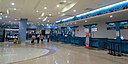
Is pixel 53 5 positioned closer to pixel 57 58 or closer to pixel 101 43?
pixel 57 58

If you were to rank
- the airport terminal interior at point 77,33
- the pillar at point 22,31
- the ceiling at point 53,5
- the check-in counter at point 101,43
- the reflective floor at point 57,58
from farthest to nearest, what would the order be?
1. the pillar at point 22,31
2. the check-in counter at point 101,43
3. the ceiling at point 53,5
4. the airport terminal interior at point 77,33
5. the reflective floor at point 57,58

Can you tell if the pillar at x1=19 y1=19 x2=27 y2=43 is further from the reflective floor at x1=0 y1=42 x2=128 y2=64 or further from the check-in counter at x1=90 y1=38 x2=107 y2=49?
the check-in counter at x1=90 y1=38 x2=107 y2=49

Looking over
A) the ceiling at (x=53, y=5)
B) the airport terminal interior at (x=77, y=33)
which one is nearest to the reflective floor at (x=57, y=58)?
the airport terminal interior at (x=77, y=33)

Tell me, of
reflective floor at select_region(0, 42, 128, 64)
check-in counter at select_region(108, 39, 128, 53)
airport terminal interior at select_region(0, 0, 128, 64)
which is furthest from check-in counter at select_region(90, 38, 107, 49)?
reflective floor at select_region(0, 42, 128, 64)

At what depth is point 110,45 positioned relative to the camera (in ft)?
34.5

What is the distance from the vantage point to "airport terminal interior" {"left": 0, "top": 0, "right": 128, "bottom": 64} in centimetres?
812

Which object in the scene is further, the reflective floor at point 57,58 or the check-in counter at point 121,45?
the check-in counter at point 121,45

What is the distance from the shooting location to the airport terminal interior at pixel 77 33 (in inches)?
320

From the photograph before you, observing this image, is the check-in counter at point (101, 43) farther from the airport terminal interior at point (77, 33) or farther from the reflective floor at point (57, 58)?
the reflective floor at point (57, 58)

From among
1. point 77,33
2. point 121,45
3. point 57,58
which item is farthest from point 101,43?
point 77,33

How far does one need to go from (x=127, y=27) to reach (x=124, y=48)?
310 centimetres

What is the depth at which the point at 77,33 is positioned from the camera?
76.8 feet

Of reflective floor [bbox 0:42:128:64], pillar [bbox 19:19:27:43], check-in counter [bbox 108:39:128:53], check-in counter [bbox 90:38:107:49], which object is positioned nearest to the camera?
reflective floor [bbox 0:42:128:64]

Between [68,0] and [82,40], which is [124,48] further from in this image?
[82,40]
